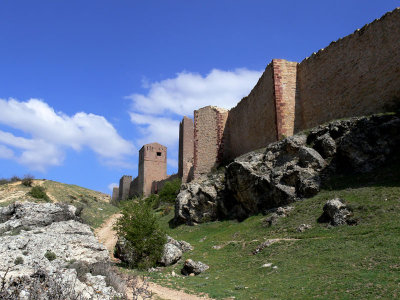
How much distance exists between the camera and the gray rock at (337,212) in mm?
11344

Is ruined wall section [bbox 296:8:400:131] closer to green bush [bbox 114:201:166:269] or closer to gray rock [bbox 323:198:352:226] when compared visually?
gray rock [bbox 323:198:352:226]

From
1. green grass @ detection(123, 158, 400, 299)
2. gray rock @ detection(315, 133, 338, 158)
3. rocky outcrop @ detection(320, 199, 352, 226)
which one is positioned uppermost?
gray rock @ detection(315, 133, 338, 158)

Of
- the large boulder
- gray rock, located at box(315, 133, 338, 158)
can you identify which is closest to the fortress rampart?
gray rock, located at box(315, 133, 338, 158)

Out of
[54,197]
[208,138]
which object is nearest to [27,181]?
[54,197]

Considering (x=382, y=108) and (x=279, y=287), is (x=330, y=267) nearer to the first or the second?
(x=279, y=287)

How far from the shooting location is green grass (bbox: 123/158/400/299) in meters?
7.38

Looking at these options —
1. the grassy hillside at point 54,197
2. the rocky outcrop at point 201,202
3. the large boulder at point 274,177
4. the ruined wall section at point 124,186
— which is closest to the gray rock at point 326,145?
the large boulder at point 274,177

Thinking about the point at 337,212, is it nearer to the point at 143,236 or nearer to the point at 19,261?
the point at 143,236

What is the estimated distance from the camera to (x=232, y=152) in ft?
96.3

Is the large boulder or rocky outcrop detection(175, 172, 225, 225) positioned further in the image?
rocky outcrop detection(175, 172, 225, 225)

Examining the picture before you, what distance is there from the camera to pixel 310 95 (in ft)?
67.1

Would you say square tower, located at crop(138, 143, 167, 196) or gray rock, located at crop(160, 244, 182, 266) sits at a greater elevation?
square tower, located at crop(138, 143, 167, 196)

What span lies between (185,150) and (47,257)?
1140 inches

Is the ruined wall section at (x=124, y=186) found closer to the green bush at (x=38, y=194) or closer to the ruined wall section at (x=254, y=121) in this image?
the green bush at (x=38, y=194)
